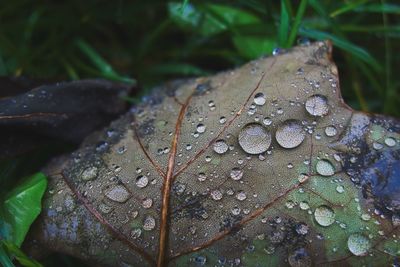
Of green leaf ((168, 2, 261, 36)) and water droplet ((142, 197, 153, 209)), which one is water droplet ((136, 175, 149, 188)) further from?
green leaf ((168, 2, 261, 36))

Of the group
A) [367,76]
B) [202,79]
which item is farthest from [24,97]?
[367,76]

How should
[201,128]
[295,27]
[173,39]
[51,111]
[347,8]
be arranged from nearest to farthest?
[201,128]
[51,111]
[295,27]
[347,8]
[173,39]

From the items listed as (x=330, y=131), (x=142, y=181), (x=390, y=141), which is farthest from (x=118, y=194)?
(x=390, y=141)

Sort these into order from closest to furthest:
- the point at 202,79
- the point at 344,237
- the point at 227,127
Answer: the point at 344,237
the point at 227,127
the point at 202,79

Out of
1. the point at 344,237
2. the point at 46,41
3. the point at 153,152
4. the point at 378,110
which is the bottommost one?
the point at 378,110

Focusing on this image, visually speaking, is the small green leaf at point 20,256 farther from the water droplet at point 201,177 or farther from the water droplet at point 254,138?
the water droplet at point 254,138

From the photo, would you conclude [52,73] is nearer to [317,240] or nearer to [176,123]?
[176,123]

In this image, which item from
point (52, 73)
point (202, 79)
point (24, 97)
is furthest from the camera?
point (52, 73)

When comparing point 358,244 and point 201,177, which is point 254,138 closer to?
point 201,177
